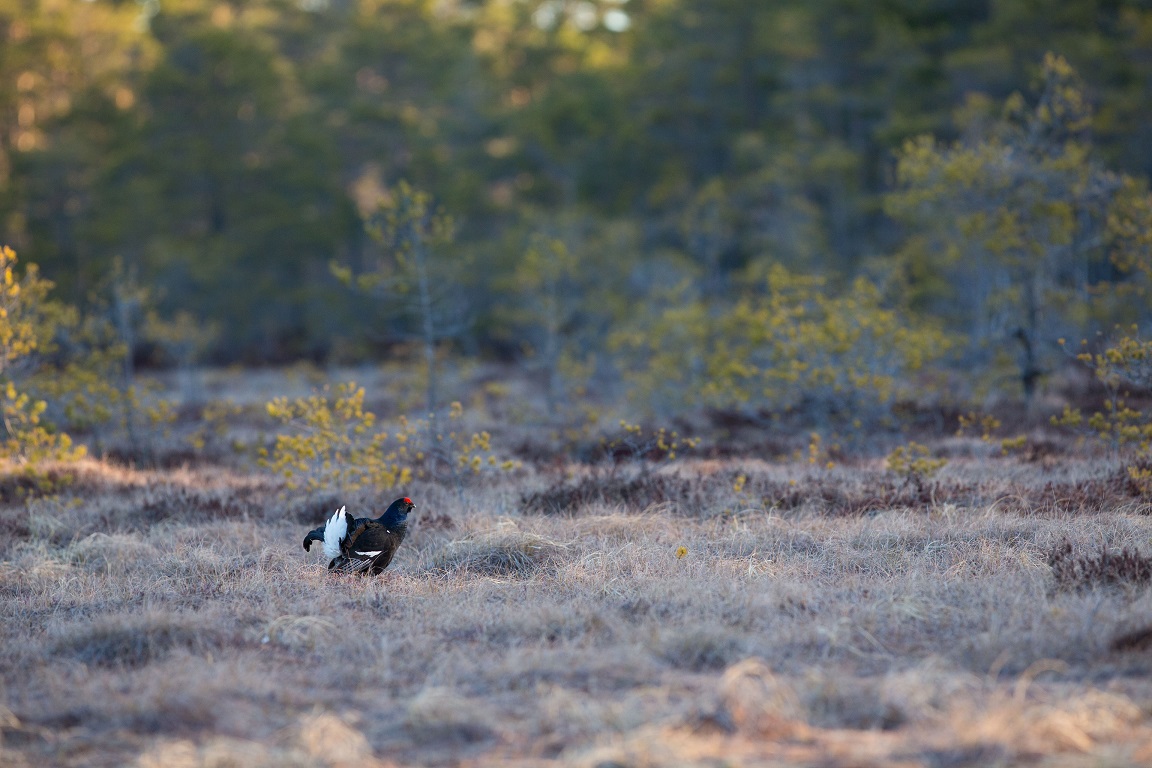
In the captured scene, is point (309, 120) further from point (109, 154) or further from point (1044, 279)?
point (1044, 279)

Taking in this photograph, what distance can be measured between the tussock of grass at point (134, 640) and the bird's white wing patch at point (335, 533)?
1.16 meters

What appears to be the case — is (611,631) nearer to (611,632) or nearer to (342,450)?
(611,632)

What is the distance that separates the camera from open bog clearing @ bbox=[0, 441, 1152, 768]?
157 inches

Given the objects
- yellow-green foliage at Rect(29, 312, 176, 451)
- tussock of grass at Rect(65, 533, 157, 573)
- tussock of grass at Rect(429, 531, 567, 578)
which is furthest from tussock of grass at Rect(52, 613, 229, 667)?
yellow-green foliage at Rect(29, 312, 176, 451)

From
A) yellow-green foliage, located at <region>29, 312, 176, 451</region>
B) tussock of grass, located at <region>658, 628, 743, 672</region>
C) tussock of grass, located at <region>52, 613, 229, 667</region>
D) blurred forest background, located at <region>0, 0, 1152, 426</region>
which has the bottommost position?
tussock of grass, located at <region>52, 613, 229, 667</region>

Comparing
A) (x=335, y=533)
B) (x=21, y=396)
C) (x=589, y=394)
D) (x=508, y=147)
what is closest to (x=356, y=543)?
(x=335, y=533)

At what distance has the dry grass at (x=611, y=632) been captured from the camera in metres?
3.97

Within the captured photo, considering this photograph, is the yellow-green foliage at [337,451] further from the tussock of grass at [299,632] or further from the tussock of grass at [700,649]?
the tussock of grass at [700,649]

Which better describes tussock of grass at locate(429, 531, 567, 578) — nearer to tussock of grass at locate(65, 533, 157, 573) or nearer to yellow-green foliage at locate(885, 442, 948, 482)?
tussock of grass at locate(65, 533, 157, 573)

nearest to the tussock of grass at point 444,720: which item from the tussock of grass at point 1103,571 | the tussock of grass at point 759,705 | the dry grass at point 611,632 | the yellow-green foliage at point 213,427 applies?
the dry grass at point 611,632

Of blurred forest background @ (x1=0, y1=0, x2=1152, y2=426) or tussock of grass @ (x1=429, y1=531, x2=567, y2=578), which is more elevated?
blurred forest background @ (x1=0, y1=0, x2=1152, y2=426)

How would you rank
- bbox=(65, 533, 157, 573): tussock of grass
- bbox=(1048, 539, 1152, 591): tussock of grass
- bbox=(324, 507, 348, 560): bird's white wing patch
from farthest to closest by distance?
bbox=(65, 533, 157, 573): tussock of grass → bbox=(324, 507, 348, 560): bird's white wing patch → bbox=(1048, 539, 1152, 591): tussock of grass

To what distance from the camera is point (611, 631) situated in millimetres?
5262

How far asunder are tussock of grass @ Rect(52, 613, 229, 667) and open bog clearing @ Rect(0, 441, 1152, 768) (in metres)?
0.01
